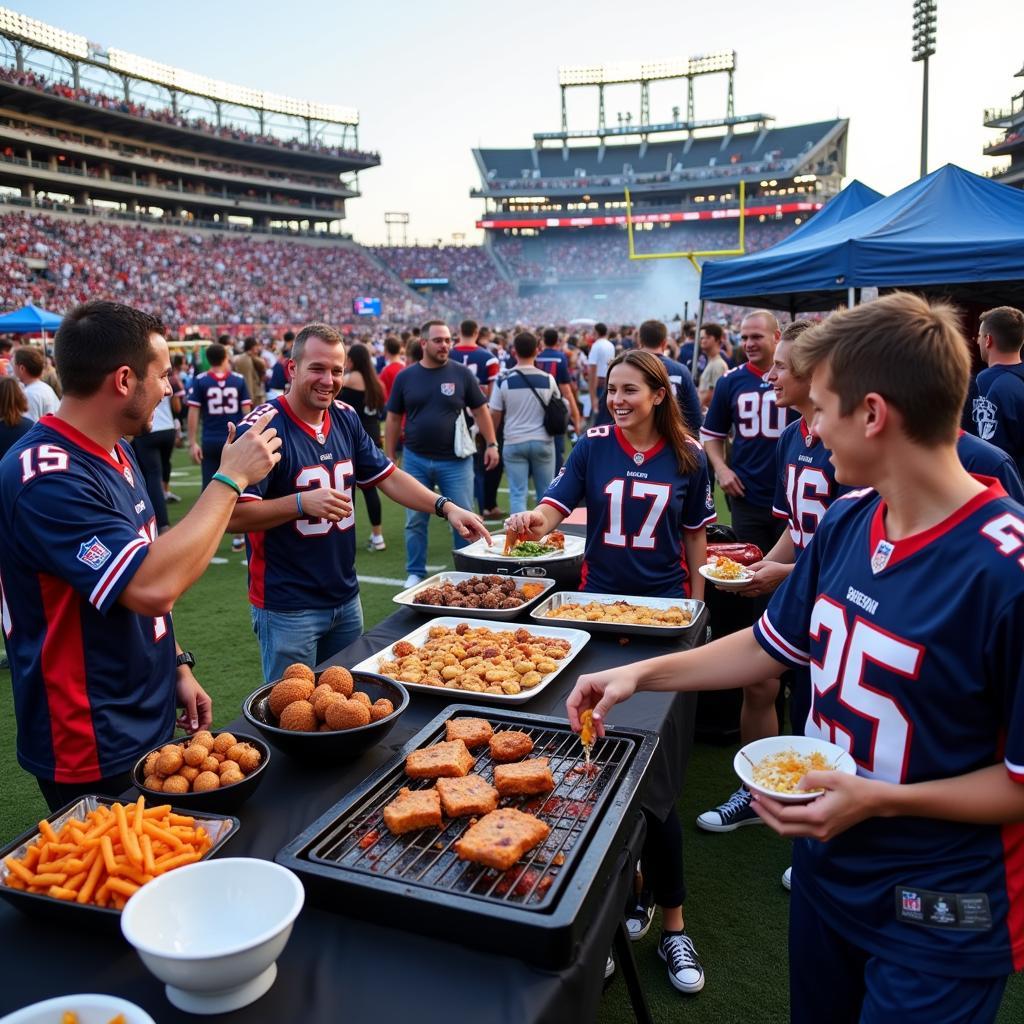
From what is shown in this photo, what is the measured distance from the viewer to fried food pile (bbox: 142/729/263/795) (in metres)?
2.01

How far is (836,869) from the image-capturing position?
5.94 ft

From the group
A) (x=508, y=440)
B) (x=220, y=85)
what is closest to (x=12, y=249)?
(x=220, y=85)

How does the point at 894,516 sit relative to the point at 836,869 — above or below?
above

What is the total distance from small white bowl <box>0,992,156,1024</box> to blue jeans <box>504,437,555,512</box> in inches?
315

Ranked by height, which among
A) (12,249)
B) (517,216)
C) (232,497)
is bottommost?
(232,497)

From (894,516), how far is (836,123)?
74.1 metres

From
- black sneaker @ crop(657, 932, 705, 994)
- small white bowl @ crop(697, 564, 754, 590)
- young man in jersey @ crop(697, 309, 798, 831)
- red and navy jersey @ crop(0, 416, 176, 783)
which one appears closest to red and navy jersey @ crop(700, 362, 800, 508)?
young man in jersey @ crop(697, 309, 798, 831)

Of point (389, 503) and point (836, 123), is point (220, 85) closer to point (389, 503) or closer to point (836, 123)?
point (836, 123)

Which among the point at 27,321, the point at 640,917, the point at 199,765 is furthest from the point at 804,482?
the point at 27,321

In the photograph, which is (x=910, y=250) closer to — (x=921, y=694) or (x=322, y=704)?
(x=921, y=694)

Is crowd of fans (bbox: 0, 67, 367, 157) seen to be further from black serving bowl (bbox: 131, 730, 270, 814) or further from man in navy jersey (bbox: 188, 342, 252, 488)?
black serving bowl (bbox: 131, 730, 270, 814)

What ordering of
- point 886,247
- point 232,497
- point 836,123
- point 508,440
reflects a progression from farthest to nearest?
point 836,123, point 508,440, point 886,247, point 232,497

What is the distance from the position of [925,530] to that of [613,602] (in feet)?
7.16

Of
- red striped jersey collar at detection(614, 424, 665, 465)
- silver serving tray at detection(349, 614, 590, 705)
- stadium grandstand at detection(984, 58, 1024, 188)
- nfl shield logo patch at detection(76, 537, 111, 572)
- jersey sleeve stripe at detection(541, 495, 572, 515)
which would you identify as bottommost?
silver serving tray at detection(349, 614, 590, 705)
